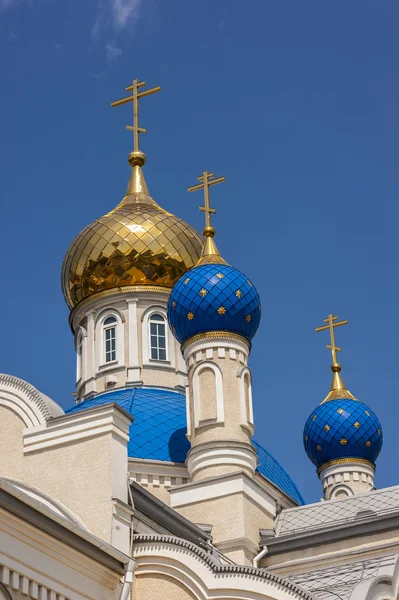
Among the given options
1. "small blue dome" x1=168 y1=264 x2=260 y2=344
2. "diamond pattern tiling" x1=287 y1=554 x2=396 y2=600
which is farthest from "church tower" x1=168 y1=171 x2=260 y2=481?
"diamond pattern tiling" x1=287 y1=554 x2=396 y2=600

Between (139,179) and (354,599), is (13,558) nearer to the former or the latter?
(354,599)

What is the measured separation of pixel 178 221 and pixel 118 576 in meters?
9.47

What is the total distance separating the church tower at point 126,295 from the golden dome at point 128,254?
0.04 feet

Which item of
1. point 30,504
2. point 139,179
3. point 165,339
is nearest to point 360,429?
point 165,339

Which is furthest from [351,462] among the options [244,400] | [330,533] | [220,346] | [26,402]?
[26,402]

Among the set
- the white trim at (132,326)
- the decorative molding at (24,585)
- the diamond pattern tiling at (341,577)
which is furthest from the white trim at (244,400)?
the decorative molding at (24,585)

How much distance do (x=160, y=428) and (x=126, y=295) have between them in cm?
301

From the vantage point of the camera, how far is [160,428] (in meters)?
15.3

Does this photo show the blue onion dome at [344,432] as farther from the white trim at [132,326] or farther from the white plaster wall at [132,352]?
the white trim at [132,326]

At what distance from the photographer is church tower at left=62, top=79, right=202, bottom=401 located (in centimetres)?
1748

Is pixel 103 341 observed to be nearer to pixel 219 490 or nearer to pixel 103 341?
pixel 103 341

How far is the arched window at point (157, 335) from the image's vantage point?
57.9 feet

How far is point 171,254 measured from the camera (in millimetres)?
17781

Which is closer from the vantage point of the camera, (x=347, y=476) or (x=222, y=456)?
(x=222, y=456)
